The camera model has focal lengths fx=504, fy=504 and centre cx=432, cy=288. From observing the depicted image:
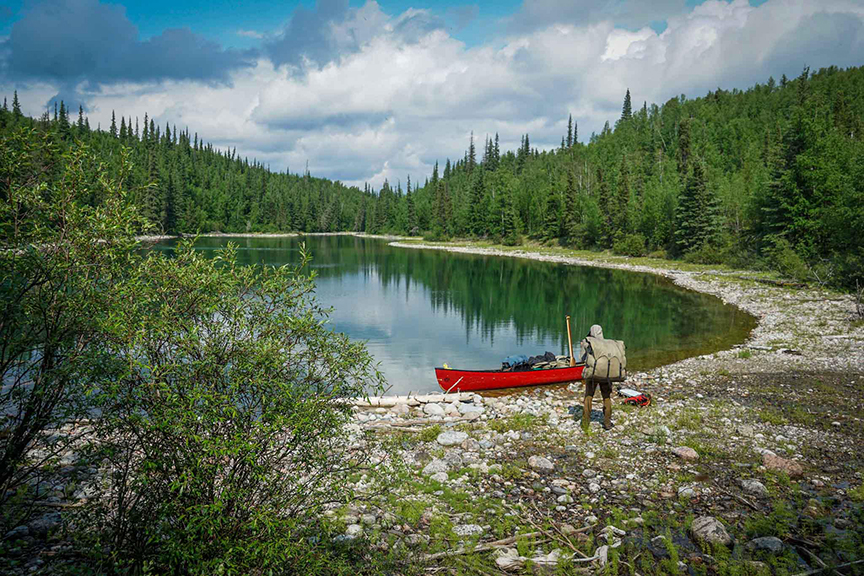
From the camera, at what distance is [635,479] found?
9.57 m

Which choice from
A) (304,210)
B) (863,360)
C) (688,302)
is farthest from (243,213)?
(863,360)

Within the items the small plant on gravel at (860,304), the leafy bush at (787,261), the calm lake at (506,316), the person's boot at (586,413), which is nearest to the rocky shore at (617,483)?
the person's boot at (586,413)

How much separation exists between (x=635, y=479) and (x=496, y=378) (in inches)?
356

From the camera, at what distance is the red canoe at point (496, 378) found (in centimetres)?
1812

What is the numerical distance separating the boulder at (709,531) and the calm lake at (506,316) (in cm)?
654

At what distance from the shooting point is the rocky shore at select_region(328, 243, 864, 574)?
706 centimetres

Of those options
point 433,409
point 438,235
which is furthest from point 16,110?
point 433,409

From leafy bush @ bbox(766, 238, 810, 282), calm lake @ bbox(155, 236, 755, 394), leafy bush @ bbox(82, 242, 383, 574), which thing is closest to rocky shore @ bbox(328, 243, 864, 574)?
leafy bush @ bbox(82, 242, 383, 574)

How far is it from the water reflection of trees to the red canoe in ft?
20.7

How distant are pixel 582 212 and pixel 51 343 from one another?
301 feet

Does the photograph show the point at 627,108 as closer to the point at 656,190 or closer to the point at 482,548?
the point at 656,190

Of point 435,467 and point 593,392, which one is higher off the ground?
point 593,392

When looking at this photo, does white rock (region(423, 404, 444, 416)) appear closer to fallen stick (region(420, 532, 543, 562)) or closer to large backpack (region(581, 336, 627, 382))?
large backpack (region(581, 336, 627, 382))

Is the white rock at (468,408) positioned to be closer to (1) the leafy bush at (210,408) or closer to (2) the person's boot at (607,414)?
(2) the person's boot at (607,414)
